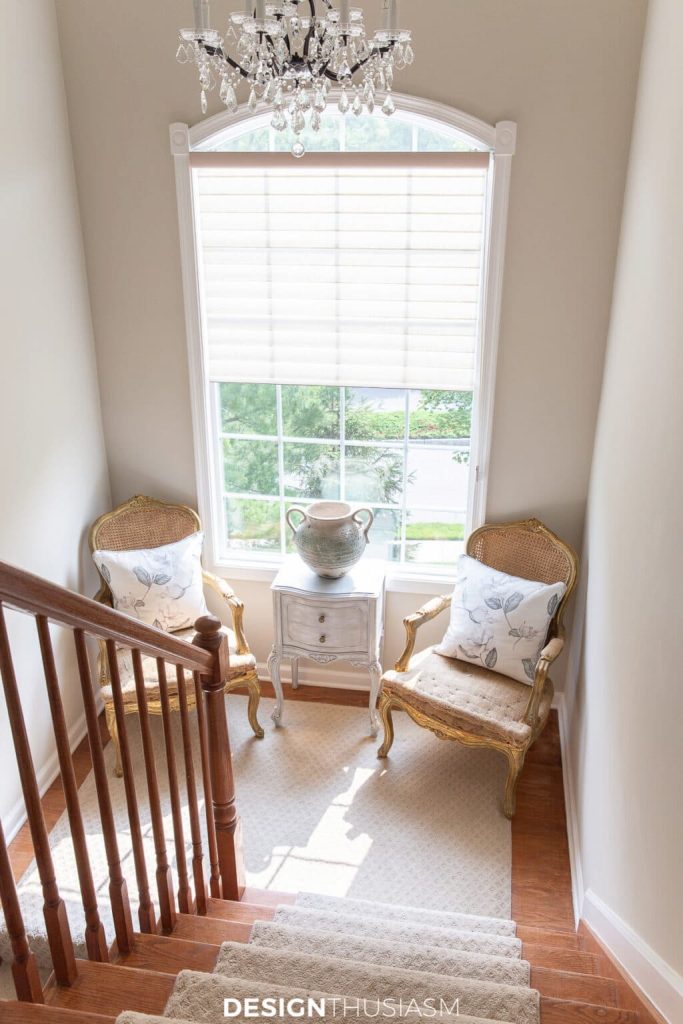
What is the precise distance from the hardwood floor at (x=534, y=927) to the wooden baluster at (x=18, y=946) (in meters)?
0.07

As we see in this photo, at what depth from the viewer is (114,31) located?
337cm

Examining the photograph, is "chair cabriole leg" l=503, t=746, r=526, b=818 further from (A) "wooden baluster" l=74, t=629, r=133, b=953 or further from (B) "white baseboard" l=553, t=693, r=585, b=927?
(A) "wooden baluster" l=74, t=629, r=133, b=953

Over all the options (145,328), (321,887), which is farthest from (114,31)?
(321,887)

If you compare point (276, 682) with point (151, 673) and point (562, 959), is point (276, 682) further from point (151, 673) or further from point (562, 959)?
point (562, 959)

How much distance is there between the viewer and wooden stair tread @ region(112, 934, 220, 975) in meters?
1.96

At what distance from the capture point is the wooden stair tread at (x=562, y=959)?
92.9 inches

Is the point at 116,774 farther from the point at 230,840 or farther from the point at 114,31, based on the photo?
the point at 114,31

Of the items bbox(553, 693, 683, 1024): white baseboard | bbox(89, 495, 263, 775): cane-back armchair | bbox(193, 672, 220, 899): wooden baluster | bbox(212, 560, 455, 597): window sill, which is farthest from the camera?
bbox(212, 560, 455, 597): window sill

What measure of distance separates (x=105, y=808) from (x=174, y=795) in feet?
1.05

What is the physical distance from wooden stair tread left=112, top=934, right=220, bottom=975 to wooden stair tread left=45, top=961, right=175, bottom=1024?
0.12 metres

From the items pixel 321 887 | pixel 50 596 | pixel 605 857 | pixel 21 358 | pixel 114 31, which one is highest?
pixel 114 31

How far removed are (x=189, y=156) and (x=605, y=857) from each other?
10.0 ft

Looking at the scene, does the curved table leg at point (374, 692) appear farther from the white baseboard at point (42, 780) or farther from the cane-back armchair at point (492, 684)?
the white baseboard at point (42, 780)

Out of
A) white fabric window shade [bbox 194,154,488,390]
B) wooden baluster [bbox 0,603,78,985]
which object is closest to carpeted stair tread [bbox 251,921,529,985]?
wooden baluster [bbox 0,603,78,985]
